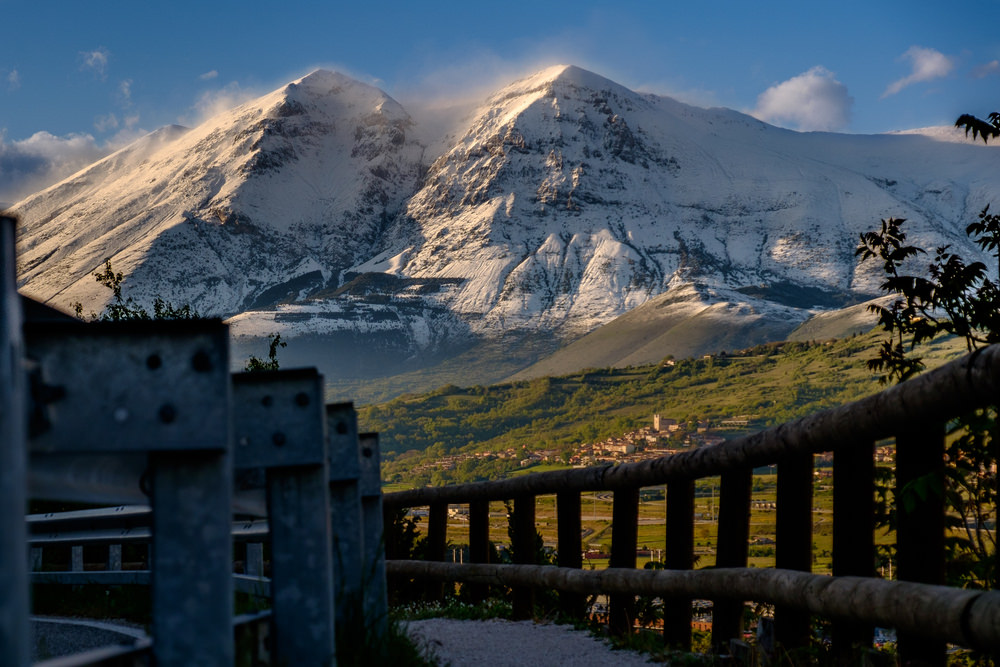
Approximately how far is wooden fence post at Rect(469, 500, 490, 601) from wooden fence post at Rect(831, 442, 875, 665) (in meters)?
3.60

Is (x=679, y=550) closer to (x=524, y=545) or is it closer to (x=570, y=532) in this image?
(x=570, y=532)

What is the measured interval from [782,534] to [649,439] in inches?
5474

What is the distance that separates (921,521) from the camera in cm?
330

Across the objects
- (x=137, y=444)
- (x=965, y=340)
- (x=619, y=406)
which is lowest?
(x=137, y=444)

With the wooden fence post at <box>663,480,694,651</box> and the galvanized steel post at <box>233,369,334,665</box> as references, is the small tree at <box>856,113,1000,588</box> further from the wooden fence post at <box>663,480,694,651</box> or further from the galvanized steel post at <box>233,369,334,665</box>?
the galvanized steel post at <box>233,369,334,665</box>

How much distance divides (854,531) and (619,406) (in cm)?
18069

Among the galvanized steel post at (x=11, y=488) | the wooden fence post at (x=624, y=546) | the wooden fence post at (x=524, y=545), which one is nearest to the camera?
A: the galvanized steel post at (x=11, y=488)

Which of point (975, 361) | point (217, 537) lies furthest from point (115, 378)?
point (975, 361)

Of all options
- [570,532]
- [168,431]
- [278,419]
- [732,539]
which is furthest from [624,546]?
[168,431]

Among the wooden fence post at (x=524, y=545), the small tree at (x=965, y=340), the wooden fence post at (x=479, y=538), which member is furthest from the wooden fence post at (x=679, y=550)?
the wooden fence post at (x=479, y=538)

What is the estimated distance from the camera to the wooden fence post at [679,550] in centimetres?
505

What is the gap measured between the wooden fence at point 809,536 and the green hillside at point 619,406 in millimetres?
132031

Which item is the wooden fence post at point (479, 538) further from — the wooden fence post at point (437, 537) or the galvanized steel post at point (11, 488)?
the galvanized steel post at point (11, 488)

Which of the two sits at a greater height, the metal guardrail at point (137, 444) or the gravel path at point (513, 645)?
the metal guardrail at point (137, 444)
